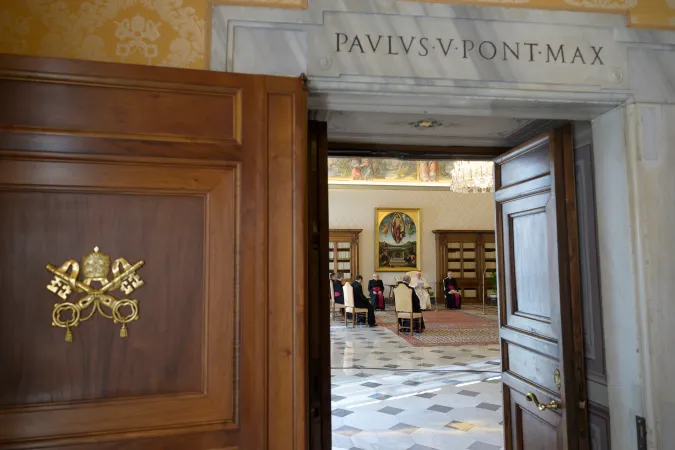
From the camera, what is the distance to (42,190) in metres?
1.49

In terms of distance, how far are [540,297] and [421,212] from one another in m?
13.9

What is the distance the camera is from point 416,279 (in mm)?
13062

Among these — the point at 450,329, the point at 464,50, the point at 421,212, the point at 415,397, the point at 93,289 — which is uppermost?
the point at 421,212

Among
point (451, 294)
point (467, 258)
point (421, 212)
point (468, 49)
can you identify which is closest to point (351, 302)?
point (451, 294)

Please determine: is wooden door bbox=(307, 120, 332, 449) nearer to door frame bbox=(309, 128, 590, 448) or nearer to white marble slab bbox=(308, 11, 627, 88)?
door frame bbox=(309, 128, 590, 448)

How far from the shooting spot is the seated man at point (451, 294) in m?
15.0

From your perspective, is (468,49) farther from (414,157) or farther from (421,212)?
(421,212)

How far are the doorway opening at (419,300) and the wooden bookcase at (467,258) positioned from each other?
0.03 meters

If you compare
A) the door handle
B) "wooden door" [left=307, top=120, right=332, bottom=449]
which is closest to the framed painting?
the door handle

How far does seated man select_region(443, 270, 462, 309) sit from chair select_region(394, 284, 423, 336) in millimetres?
4728

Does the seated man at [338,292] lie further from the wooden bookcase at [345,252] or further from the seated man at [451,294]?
the seated man at [451,294]

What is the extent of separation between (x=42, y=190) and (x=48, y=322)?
0.42m

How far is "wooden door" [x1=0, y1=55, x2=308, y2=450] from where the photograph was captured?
4.82 feet

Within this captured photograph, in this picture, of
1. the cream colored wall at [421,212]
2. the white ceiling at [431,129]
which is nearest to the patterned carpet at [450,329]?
the cream colored wall at [421,212]
